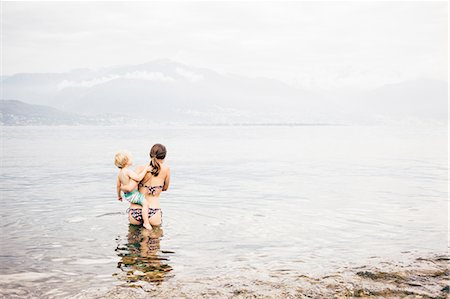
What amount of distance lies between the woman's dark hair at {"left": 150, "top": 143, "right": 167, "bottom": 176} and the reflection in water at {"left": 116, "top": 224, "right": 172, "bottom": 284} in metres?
1.66

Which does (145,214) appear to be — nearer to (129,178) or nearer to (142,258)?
(129,178)

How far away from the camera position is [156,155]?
39.0ft

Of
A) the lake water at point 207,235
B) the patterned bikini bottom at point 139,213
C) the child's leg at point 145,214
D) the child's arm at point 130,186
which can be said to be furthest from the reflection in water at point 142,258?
the child's arm at point 130,186

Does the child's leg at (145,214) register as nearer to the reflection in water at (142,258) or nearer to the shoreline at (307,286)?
the reflection in water at (142,258)

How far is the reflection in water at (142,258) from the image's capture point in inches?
358

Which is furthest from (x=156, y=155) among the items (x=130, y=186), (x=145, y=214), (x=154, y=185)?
(x=145, y=214)

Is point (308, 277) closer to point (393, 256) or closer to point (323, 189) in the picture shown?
point (393, 256)

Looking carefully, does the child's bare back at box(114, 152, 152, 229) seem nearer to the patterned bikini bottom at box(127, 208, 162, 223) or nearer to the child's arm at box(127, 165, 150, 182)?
the child's arm at box(127, 165, 150, 182)

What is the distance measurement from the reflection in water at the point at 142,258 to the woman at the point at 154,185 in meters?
0.32

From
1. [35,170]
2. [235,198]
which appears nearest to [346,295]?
[235,198]

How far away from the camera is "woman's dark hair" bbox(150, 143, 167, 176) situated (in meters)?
11.9

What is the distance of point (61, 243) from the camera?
11.9 m

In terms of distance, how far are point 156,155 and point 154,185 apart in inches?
41.1

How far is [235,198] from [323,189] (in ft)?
19.3
